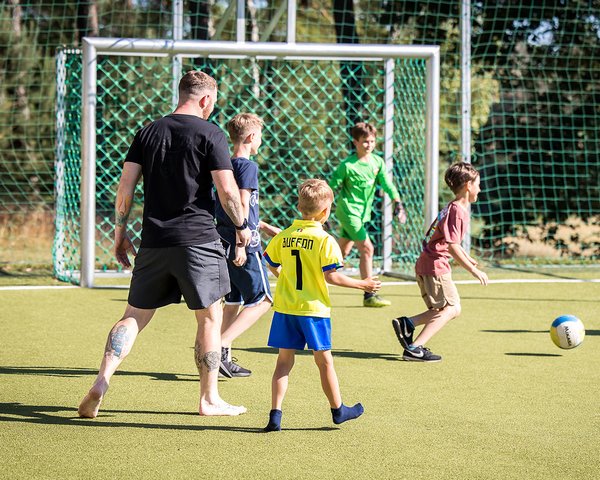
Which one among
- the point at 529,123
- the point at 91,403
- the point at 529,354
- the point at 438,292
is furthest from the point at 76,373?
the point at 529,123

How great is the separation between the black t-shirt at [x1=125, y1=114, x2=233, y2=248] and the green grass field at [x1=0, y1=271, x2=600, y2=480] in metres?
0.92

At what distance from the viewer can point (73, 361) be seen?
672 cm

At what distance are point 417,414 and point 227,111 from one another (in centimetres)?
972

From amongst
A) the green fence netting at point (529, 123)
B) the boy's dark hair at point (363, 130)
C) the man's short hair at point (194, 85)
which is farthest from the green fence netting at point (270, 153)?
the man's short hair at point (194, 85)

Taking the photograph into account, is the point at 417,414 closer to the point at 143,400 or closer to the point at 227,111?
the point at 143,400

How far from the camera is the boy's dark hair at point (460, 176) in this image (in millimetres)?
6965

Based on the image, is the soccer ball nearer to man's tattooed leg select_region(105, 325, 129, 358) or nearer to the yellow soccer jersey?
the yellow soccer jersey

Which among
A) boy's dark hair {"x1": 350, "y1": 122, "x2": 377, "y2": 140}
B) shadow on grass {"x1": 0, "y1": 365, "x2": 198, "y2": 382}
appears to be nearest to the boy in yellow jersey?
shadow on grass {"x1": 0, "y1": 365, "x2": 198, "y2": 382}

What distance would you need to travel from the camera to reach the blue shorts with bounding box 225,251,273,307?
631 cm

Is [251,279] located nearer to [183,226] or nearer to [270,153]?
[183,226]

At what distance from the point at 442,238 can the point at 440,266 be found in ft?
0.62

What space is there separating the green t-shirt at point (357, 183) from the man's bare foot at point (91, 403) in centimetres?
487

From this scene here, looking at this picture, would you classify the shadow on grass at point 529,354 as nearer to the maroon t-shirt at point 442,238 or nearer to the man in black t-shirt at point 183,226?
the maroon t-shirt at point 442,238

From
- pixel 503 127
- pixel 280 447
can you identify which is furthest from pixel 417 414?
pixel 503 127
